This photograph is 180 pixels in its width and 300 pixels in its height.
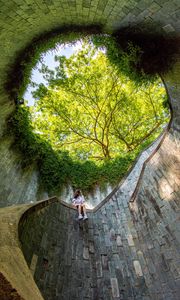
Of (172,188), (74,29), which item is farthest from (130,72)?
(172,188)

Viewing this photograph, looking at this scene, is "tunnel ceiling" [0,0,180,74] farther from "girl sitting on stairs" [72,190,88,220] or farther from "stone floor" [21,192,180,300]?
"girl sitting on stairs" [72,190,88,220]

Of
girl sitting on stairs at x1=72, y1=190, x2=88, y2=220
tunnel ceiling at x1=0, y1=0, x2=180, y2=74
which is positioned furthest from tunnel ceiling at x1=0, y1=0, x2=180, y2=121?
girl sitting on stairs at x1=72, y1=190, x2=88, y2=220

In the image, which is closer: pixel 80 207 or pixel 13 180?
pixel 80 207

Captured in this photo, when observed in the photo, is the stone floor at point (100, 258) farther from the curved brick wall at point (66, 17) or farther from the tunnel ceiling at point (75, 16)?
the tunnel ceiling at point (75, 16)

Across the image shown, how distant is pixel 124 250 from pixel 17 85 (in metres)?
6.15

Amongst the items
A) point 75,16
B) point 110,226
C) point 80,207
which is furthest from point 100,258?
point 75,16

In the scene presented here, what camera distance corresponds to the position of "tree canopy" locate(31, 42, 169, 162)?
12227mm

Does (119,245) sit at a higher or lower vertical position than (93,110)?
lower

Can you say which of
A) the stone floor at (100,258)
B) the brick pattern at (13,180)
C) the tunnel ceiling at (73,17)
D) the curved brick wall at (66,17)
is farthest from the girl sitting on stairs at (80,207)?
the tunnel ceiling at (73,17)

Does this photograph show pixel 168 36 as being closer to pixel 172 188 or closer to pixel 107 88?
pixel 172 188

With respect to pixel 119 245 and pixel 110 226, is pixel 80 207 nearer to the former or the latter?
pixel 110 226

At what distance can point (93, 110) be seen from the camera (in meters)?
13.6

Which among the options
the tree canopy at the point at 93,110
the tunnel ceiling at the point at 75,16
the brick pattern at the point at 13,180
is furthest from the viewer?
the tree canopy at the point at 93,110

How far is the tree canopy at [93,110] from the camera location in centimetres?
1223
